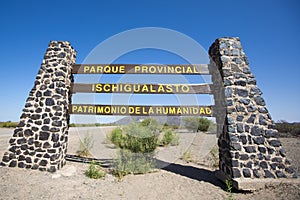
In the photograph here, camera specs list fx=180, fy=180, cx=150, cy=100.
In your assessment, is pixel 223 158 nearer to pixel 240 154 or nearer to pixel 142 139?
pixel 240 154

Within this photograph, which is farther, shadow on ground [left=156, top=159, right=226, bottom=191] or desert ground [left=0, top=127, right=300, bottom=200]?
shadow on ground [left=156, top=159, right=226, bottom=191]

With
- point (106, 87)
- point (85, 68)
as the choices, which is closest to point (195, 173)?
point (106, 87)

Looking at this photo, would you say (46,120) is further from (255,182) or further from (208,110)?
(255,182)

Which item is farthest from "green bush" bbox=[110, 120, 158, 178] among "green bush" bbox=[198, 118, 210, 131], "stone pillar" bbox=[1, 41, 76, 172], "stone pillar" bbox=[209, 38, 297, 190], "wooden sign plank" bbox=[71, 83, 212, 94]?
"green bush" bbox=[198, 118, 210, 131]

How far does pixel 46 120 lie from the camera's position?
5.82 metres

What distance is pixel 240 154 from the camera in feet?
15.8

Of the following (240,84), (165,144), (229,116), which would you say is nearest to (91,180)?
(229,116)

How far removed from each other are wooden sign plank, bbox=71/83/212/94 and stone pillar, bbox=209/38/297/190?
100cm

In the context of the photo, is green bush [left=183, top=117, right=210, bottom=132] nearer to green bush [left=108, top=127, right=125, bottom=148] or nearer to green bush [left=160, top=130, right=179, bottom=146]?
green bush [left=160, top=130, right=179, bottom=146]

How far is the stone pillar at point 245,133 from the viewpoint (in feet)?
15.4

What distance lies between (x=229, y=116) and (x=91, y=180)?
438 cm

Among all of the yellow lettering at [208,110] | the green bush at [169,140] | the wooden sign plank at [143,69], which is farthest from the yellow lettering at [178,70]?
the green bush at [169,140]

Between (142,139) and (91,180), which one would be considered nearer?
(91,180)

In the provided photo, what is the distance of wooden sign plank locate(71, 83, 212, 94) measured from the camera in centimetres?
623
